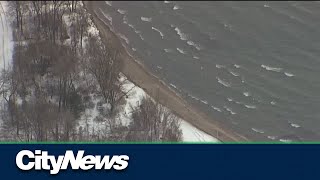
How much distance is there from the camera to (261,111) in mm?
39938

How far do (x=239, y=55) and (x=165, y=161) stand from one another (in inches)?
834

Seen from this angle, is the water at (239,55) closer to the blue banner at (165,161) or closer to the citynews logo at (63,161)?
the blue banner at (165,161)

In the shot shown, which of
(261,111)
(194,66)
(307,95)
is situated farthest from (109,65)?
(307,95)

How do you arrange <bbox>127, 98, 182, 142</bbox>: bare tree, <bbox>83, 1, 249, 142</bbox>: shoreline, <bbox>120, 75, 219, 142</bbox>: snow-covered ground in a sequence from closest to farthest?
<bbox>127, 98, 182, 142</bbox>: bare tree < <bbox>120, 75, 219, 142</bbox>: snow-covered ground < <bbox>83, 1, 249, 142</bbox>: shoreline

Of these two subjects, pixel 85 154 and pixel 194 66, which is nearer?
pixel 85 154

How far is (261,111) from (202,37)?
29.9 feet

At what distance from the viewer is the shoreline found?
126 feet

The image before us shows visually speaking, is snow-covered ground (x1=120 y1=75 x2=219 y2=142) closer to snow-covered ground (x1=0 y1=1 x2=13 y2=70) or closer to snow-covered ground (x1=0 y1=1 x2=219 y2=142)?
snow-covered ground (x1=0 y1=1 x2=219 y2=142)

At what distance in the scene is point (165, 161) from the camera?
81.5 ft

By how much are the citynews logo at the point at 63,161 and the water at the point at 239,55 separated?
51.4 ft

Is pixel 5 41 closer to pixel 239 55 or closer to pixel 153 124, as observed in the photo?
pixel 153 124

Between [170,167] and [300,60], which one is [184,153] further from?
[300,60]

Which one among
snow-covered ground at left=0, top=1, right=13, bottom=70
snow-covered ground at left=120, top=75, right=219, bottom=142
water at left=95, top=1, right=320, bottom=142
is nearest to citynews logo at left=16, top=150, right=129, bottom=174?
snow-covered ground at left=120, top=75, right=219, bottom=142

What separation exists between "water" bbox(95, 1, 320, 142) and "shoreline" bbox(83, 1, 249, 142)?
0.59 meters
